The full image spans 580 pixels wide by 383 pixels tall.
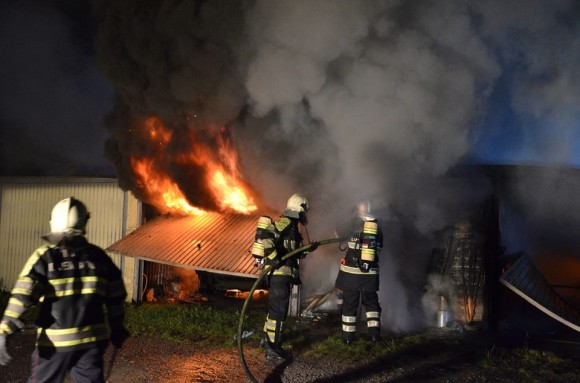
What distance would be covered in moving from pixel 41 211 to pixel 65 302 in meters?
8.29

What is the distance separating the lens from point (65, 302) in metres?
3.25

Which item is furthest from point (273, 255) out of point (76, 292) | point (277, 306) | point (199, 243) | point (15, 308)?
point (15, 308)

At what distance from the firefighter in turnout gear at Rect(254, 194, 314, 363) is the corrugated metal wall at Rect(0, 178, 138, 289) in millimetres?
4976

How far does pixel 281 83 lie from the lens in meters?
7.89

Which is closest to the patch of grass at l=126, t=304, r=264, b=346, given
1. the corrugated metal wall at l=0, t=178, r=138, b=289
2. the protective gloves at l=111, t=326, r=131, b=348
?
the corrugated metal wall at l=0, t=178, r=138, b=289

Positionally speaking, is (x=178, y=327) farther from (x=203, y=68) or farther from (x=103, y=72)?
(x=103, y=72)

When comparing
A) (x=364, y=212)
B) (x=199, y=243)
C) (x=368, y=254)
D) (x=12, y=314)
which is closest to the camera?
(x=12, y=314)

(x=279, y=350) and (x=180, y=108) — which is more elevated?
(x=180, y=108)

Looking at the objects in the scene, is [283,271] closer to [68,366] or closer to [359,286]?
[359,286]

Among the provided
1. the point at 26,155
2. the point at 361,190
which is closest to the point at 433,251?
the point at 361,190

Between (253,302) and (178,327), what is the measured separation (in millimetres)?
2489

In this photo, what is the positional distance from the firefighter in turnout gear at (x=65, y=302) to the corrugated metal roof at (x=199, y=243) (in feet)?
13.4

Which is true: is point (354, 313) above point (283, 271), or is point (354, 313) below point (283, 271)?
below

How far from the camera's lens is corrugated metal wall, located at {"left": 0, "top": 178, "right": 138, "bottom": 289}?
9930 mm
